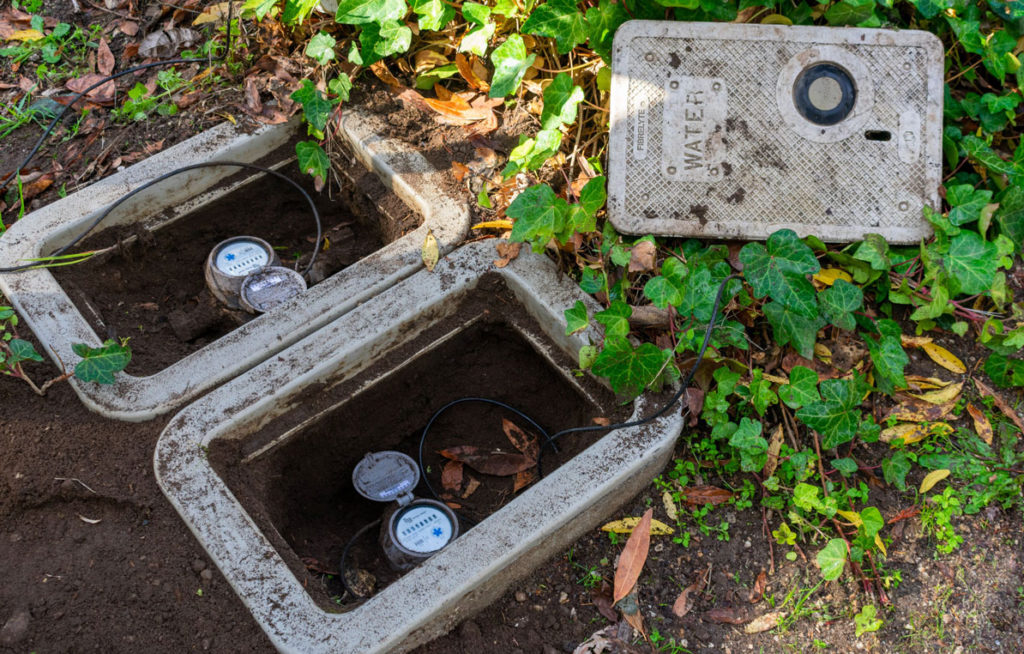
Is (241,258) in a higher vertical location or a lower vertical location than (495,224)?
lower

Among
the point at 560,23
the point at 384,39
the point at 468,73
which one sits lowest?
the point at 468,73

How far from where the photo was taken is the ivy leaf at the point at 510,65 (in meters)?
2.46

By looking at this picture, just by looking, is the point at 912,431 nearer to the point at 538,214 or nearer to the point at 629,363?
the point at 629,363

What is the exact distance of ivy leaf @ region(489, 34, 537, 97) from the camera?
246 centimetres

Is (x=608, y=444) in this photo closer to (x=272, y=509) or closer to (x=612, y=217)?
(x=612, y=217)

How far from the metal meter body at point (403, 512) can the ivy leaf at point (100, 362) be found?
2.44 ft

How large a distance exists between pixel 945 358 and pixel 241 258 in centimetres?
226

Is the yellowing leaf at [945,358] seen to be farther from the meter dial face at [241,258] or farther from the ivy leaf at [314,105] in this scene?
the meter dial face at [241,258]

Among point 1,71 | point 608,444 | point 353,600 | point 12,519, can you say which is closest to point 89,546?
point 12,519

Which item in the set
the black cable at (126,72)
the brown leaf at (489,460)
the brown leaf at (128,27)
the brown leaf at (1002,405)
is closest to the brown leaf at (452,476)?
the brown leaf at (489,460)

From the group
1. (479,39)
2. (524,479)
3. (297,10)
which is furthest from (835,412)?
(297,10)

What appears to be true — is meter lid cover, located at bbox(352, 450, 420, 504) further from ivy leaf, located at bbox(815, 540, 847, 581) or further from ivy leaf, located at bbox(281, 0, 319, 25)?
ivy leaf, located at bbox(281, 0, 319, 25)

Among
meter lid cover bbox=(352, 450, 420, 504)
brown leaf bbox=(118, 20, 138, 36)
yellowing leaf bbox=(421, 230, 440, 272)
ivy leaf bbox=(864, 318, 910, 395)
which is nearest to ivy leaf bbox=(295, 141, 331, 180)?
yellowing leaf bbox=(421, 230, 440, 272)

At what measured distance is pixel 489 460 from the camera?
8.27 feet
